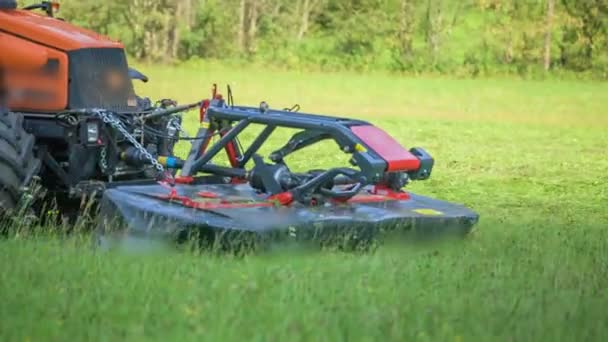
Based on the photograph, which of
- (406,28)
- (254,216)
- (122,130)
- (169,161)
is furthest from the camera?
(406,28)

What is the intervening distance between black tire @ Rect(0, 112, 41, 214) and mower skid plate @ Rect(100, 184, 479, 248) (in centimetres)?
64

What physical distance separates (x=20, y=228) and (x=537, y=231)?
372cm

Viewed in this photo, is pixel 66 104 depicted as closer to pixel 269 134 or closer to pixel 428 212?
pixel 269 134

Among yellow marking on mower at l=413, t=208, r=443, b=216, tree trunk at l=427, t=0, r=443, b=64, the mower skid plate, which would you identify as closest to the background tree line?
tree trunk at l=427, t=0, r=443, b=64

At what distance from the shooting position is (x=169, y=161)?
9.62 metres

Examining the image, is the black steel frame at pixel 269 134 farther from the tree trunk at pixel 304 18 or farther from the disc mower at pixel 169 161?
the tree trunk at pixel 304 18

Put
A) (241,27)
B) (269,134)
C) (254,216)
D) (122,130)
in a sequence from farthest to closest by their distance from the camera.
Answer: (241,27), (122,130), (269,134), (254,216)

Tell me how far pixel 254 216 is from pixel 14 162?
1.73m

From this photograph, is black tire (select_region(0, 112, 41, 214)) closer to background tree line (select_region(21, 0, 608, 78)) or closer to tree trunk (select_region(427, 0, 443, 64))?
background tree line (select_region(21, 0, 608, 78))

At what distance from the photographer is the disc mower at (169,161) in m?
8.20

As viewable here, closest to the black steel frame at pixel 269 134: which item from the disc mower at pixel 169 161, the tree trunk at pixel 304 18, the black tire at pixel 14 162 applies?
the disc mower at pixel 169 161

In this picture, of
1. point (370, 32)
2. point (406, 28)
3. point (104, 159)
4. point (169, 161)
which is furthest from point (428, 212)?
point (370, 32)

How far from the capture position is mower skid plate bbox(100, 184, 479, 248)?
26.0 feet

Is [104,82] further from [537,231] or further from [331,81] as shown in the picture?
[331,81]
